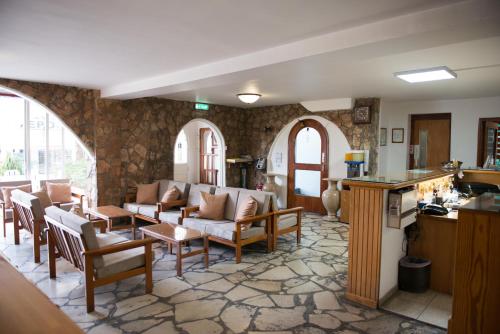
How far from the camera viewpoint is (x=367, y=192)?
3.12 m

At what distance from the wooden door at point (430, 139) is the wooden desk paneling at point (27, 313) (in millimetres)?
7153

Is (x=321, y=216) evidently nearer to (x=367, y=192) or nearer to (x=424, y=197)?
(x=424, y=197)

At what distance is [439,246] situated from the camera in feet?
11.5

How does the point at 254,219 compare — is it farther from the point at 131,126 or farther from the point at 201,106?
the point at 201,106

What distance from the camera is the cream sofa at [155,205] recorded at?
5.45 m

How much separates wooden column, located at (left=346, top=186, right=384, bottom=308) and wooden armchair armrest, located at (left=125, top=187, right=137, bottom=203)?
14.1 feet

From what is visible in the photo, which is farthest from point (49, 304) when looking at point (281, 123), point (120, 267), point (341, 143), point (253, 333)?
point (281, 123)

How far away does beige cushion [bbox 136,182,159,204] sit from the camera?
5.98 m

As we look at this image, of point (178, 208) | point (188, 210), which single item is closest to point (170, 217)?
point (188, 210)

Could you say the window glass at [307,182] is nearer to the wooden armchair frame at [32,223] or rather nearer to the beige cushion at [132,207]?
the beige cushion at [132,207]

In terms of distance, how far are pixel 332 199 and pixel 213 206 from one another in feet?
9.18

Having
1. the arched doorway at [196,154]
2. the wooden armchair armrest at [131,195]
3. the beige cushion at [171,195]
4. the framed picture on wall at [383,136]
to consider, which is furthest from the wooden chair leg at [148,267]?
the arched doorway at [196,154]

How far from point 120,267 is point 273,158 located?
211 inches

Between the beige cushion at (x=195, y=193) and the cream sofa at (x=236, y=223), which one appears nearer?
the cream sofa at (x=236, y=223)
